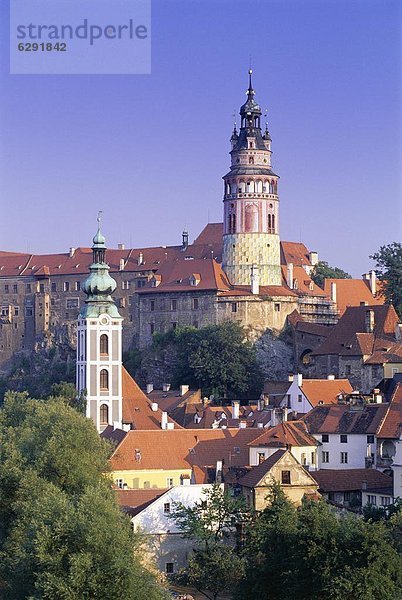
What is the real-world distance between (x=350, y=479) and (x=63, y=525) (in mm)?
18165

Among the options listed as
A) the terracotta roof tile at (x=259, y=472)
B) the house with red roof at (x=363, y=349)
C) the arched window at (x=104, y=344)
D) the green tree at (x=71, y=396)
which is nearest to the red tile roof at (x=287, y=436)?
the terracotta roof tile at (x=259, y=472)

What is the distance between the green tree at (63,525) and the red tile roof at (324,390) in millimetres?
18843

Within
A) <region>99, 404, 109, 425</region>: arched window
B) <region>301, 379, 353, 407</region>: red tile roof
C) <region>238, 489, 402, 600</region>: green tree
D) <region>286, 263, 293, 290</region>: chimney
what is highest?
<region>286, 263, 293, 290</region>: chimney

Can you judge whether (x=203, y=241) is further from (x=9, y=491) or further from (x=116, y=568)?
(x=116, y=568)

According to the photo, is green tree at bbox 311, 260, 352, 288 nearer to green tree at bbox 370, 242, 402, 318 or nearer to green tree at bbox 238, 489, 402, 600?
green tree at bbox 370, 242, 402, 318

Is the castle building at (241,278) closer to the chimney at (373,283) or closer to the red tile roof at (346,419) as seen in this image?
the chimney at (373,283)

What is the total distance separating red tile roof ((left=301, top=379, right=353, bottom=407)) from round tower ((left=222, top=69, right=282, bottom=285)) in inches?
944

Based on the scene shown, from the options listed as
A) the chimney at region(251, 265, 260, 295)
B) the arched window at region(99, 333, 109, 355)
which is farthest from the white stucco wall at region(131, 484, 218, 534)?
the chimney at region(251, 265, 260, 295)

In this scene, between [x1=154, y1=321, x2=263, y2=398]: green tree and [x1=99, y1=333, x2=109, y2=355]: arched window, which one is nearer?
[x1=99, y1=333, x2=109, y2=355]: arched window

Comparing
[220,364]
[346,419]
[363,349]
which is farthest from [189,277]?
[346,419]

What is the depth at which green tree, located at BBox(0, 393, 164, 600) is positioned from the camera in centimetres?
3841

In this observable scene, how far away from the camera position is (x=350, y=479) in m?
56.1

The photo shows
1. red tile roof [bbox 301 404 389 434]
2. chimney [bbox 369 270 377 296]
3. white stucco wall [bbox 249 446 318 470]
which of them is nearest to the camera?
white stucco wall [bbox 249 446 318 470]

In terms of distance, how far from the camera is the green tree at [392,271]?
9106cm
